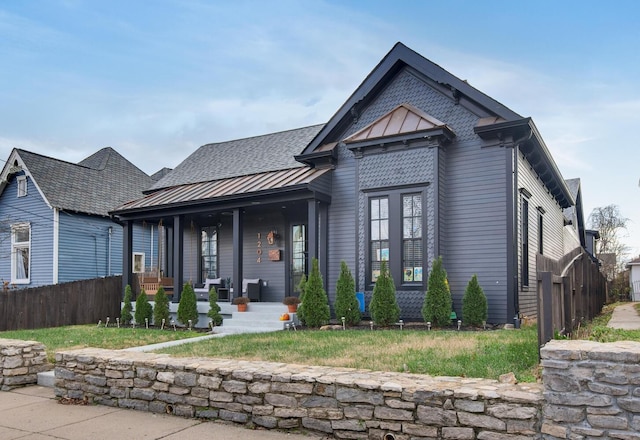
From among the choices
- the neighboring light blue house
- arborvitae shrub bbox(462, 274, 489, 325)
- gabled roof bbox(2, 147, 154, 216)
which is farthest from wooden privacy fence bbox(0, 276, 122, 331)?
arborvitae shrub bbox(462, 274, 489, 325)

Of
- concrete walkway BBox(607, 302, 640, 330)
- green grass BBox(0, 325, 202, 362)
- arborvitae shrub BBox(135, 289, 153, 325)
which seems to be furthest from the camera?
arborvitae shrub BBox(135, 289, 153, 325)

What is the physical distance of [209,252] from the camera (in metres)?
16.2

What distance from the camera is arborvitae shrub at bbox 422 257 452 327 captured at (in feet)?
33.6

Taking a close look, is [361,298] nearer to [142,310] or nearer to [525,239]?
[525,239]

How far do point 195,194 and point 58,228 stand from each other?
23.4ft

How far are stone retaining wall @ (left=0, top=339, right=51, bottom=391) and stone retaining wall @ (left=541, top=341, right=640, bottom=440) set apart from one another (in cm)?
676

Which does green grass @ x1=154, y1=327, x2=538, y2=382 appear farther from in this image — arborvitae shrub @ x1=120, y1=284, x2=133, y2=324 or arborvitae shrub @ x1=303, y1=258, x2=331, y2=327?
arborvitae shrub @ x1=120, y1=284, x2=133, y2=324

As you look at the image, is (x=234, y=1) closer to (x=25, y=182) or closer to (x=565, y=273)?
(x=565, y=273)

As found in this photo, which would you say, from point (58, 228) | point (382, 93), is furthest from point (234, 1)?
point (58, 228)

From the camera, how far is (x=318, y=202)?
40.4 feet

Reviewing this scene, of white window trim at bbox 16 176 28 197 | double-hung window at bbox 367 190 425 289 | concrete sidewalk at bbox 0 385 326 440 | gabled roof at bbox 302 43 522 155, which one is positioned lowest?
concrete sidewalk at bbox 0 385 326 440

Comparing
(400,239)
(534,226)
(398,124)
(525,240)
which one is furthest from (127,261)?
(534,226)

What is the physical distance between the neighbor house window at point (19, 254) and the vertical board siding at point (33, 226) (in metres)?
0.24

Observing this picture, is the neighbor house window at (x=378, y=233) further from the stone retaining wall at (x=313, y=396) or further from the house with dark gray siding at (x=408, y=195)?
the stone retaining wall at (x=313, y=396)
